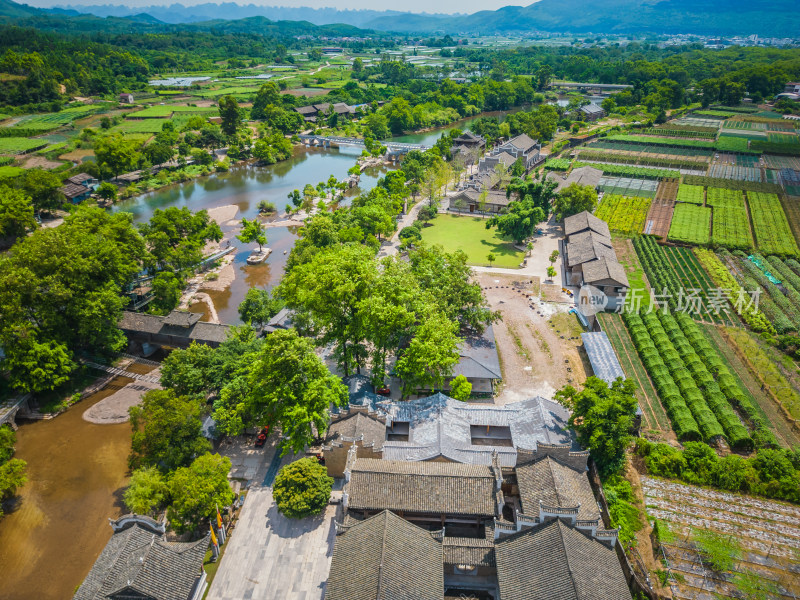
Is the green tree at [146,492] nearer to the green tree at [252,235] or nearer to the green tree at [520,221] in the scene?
the green tree at [252,235]

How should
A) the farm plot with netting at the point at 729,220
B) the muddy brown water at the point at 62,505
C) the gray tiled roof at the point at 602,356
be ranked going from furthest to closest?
the farm plot with netting at the point at 729,220 → the gray tiled roof at the point at 602,356 → the muddy brown water at the point at 62,505

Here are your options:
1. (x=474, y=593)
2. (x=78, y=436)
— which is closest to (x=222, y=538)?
(x=474, y=593)

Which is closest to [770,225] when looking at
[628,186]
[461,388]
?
[628,186]

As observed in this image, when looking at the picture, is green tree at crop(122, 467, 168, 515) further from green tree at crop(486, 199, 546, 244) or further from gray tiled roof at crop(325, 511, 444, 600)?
green tree at crop(486, 199, 546, 244)

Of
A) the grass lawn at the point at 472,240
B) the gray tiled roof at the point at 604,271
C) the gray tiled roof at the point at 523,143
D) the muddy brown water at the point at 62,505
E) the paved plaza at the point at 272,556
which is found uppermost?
the gray tiled roof at the point at 523,143

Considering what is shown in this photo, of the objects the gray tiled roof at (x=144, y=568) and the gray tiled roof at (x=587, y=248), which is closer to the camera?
the gray tiled roof at (x=144, y=568)

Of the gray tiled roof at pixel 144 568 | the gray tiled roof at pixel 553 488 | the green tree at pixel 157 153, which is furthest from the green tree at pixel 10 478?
the green tree at pixel 157 153

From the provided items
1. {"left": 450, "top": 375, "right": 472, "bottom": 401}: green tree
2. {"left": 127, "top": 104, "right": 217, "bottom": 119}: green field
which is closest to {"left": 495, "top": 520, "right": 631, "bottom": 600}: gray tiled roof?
{"left": 450, "top": 375, "right": 472, "bottom": 401}: green tree
